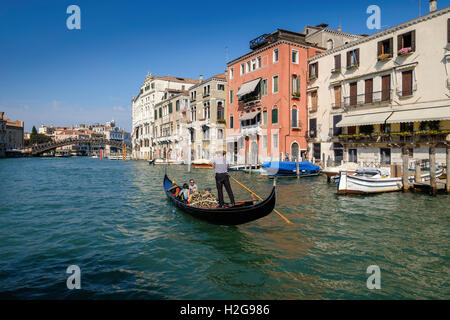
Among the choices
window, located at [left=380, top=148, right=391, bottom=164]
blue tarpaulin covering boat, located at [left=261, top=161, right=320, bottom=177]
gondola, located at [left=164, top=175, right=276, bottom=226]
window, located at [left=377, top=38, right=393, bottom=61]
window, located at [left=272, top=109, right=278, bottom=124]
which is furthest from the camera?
window, located at [left=272, top=109, right=278, bottom=124]

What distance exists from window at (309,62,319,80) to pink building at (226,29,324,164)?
1.40 feet

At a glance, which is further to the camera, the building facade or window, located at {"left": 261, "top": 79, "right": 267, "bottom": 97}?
the building facade

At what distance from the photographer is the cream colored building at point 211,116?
31531 millimetres

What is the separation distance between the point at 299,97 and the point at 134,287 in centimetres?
2113

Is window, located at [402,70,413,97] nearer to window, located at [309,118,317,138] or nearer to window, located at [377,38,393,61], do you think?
window, located at [377,38,393,61]

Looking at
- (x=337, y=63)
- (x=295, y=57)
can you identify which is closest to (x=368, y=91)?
(x=337, y=63)

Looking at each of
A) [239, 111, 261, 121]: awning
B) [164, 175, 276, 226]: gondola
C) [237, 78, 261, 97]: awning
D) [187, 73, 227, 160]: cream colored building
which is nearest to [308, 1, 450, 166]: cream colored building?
[237, 78, 261, 97]: awning

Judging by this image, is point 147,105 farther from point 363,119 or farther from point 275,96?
point 363,119

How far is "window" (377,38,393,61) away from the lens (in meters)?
18.0

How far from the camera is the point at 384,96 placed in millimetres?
18359

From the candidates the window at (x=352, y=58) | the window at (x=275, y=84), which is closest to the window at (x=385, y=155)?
the window at (x=352, y=58)

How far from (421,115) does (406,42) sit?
4482 mm

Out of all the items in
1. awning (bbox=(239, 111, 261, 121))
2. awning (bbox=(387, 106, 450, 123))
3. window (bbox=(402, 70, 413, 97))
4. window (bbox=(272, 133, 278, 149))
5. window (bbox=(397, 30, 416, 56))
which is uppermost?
window (bbox=(397, 30, 416, 56))
